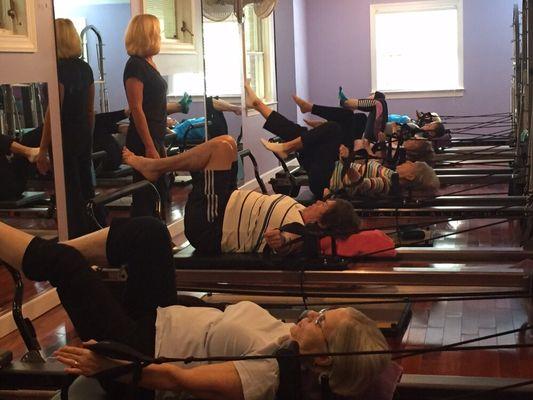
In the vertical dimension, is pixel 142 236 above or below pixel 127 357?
above

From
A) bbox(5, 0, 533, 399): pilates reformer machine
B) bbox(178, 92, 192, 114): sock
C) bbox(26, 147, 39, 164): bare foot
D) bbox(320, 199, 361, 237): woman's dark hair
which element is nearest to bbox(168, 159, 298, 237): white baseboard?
bbox(178, 92, 192, 114): sock

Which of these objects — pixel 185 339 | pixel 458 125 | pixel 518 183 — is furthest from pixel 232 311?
pixel 458 125

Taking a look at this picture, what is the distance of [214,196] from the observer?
3334 millimetres

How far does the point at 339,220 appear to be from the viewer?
3.15m

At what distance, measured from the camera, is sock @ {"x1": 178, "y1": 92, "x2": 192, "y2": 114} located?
16.1 feet

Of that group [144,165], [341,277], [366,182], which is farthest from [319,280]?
[366,182]

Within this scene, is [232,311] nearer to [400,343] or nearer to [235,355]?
[235,355]

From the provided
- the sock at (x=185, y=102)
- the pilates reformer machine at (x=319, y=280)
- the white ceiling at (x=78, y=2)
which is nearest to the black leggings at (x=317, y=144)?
the sock at (x=185, y=102)

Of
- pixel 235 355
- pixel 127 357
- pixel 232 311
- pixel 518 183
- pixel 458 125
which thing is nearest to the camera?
pixel 127 357

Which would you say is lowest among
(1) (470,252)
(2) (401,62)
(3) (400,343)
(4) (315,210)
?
(3) (400,343)

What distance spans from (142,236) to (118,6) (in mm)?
2225

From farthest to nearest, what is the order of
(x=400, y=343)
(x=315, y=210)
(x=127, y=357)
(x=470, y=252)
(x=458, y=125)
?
(x=458, y=125) → (x=470, y=252) → (x=315, y=210) → (x=400, y=343) → (x=127, y=357)

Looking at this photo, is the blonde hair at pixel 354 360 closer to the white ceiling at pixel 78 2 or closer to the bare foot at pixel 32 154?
the bare foot at pixel 32 154

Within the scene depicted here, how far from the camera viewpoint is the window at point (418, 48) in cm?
943
